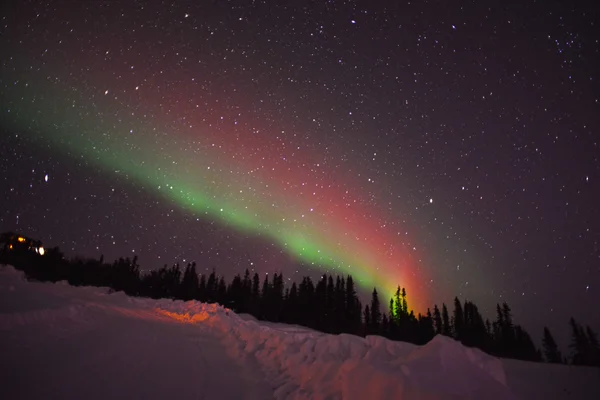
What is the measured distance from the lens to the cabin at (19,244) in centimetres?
4678

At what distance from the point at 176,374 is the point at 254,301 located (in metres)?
76.0

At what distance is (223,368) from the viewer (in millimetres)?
6066

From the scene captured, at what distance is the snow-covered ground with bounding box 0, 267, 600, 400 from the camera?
156 inches

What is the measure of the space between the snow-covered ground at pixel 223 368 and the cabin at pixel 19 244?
54.4 m

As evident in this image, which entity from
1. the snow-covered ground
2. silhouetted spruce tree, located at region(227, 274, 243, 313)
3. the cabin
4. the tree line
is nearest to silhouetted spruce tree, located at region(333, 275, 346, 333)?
the tree line

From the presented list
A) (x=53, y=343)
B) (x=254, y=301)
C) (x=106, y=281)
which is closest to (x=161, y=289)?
(x=106, y=281)

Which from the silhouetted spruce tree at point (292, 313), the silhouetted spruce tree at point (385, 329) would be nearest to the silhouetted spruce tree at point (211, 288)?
the silhouetted spruce tree at point (292, 313)

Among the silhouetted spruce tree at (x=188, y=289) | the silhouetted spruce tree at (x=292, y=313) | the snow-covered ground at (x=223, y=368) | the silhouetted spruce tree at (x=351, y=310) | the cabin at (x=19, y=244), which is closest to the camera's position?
the snow-covered ground at (x=223, y=368)

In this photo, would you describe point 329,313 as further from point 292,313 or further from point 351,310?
point 351,310

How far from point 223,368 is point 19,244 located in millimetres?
64102

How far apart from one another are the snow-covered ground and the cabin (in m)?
54.4

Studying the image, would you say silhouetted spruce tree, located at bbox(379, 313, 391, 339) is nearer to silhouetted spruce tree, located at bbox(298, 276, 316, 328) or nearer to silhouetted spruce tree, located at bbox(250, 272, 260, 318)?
silhouetted spruce tree, located at bbox(298, 276, 316, 328)

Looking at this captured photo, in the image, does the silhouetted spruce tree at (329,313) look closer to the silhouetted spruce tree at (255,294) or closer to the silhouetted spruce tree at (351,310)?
the silhouetted spruce tree at (351,310)

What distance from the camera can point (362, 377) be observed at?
479cm
